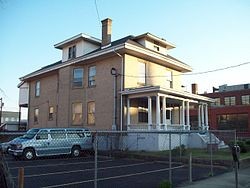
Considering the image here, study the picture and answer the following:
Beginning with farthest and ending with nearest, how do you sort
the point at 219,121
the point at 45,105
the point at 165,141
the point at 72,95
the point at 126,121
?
the point at 219,121 < the point at 45,105 < the point at 72,95 < the point at 126,121 < the point at 165,141

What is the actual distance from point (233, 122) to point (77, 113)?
112ft

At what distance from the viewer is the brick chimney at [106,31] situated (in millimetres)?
27547

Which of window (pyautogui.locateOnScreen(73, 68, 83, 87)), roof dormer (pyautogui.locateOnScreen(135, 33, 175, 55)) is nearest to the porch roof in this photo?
roof dormer (pyautogui.locateOnScreen(135, 33, 175, 55))

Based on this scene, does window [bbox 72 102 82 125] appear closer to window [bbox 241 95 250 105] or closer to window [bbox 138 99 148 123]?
window [bbox 138 99 148 123]

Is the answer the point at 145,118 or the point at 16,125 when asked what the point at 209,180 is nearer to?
the point at 145,118

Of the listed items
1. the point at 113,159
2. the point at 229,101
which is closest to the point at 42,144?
the point at 113,159

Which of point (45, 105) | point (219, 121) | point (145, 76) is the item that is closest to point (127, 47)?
point (145, 76)

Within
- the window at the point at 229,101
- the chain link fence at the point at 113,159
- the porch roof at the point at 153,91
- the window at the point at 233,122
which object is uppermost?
the window at the point at 229,101

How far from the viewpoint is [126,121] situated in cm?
2439

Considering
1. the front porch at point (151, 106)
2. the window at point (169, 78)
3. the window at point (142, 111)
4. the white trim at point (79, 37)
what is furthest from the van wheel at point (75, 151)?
the window at point (169, 78)

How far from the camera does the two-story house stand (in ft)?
79.9

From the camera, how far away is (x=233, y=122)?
2116 inches

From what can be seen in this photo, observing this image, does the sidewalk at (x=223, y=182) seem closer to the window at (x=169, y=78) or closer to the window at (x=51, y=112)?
the window at (x=169, y=78)

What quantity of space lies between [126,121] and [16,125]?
21677 millimetres
